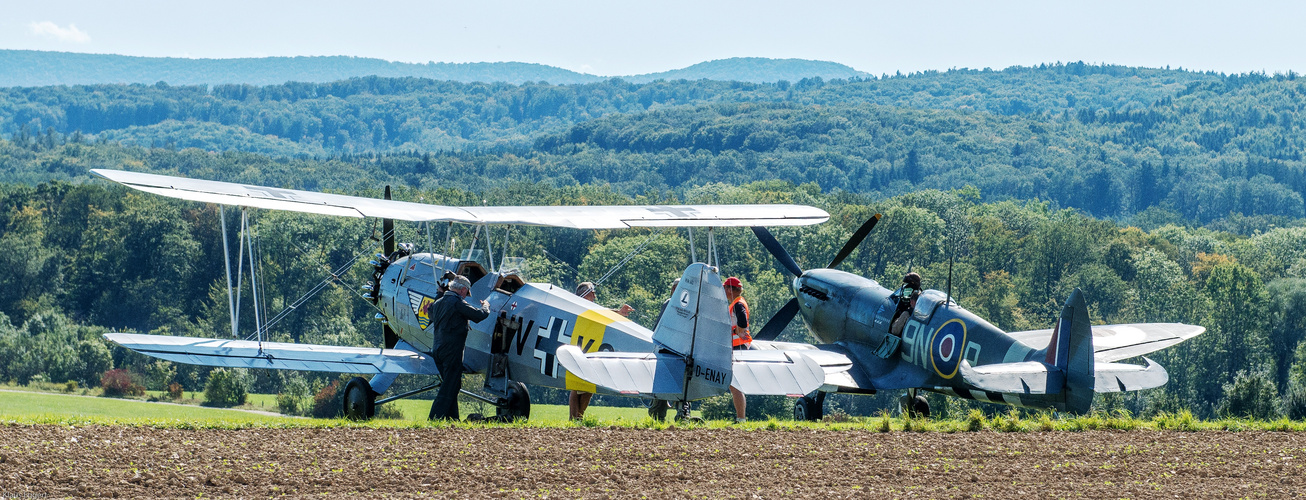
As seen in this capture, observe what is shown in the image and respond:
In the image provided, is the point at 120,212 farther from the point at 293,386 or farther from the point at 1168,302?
the point at 1168,302

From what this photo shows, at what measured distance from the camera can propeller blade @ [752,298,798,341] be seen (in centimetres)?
1616

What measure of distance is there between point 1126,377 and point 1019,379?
3.82ft

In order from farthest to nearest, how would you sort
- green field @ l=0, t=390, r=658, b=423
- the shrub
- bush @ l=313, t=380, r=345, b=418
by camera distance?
1. the shrub
2. bush @ l=313, t=380, r=345, b=418
3. green field @ l=0, t=390, r=658, b=423

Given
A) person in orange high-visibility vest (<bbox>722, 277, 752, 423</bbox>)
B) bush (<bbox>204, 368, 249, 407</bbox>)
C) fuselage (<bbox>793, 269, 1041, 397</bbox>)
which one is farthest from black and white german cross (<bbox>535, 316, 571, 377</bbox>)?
bush (<bbox>204, 368, 249, 407</bbox>)

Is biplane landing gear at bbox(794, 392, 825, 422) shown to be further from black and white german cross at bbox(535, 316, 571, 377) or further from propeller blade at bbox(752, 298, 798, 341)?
black and white german cross at bbox(535, 316, 571, 377)

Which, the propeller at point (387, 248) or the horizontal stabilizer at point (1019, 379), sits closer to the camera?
the horizontal stabilizer at point (1019, 379)

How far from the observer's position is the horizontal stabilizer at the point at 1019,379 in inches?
466

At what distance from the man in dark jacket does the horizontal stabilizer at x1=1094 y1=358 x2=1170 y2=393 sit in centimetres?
606

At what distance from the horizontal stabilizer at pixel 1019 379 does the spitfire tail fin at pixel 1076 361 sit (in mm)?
95

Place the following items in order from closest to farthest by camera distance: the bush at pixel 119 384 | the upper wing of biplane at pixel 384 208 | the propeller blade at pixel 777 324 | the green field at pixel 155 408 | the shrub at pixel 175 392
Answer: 1. the upper wing of biplane at pixel 384 208
2. the propeller blade at pixel 777 324
3. the green field at pixel 155 408
4. the shrub at pixel 175 392
5. the bush at pixel 119 384

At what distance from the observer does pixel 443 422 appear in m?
10.5

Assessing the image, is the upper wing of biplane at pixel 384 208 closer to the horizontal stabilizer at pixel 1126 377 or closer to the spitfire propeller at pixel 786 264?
the spitfire propeller at pixel 786 264

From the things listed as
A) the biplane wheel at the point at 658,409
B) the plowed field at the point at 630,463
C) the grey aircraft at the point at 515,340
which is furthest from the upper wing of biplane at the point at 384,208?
the plowed field at the point at 630,463

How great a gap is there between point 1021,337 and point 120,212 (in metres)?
95.4
